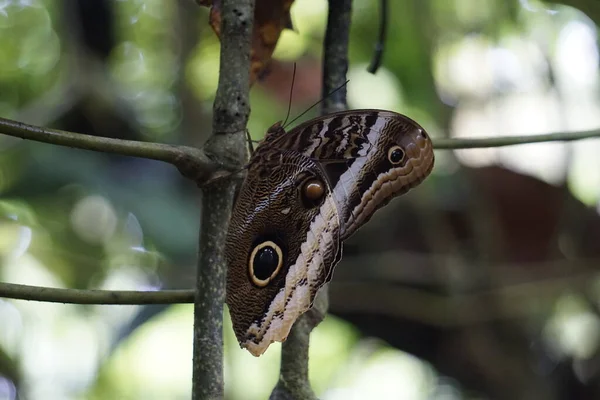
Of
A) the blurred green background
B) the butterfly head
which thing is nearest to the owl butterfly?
the butterfly head

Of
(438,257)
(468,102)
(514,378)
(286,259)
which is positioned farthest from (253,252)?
(468,102)

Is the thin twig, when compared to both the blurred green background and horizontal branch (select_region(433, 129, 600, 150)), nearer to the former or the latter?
horizontal branch (select_region(433, 129, 600, 150))

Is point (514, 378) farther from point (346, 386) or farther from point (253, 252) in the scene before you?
point (253, 252)

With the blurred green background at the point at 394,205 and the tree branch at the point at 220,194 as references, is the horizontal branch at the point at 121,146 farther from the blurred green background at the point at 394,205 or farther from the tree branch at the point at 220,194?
the blurred green background at the point at 394,205

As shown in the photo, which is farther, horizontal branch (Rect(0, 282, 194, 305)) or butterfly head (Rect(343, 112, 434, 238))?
butterfly head (Rect(343, 112, 434, 238))

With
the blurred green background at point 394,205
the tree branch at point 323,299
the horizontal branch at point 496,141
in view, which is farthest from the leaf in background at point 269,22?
the blurred green background at point 394,205

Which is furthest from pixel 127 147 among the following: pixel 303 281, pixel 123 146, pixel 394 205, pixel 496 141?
pixel 394 205

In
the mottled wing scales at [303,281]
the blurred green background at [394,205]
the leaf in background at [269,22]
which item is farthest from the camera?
the blurred green background at [394,205]
